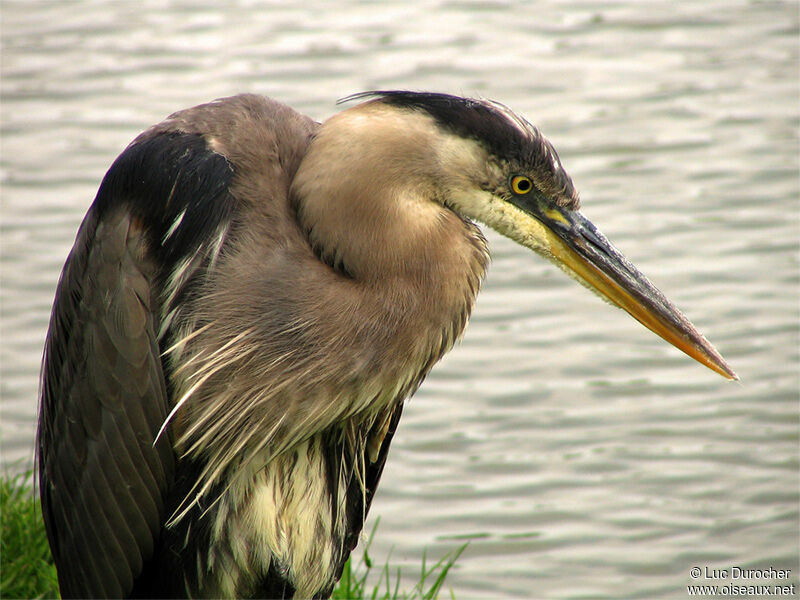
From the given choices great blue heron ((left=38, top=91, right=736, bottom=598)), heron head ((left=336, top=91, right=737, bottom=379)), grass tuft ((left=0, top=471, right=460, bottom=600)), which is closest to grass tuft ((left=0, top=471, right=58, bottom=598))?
grass tuft ((left=0, top=471, right=460, bottom=600))

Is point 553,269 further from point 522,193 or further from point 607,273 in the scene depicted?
point 522,193

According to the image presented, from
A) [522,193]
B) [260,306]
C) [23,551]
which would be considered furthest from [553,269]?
[260,306]

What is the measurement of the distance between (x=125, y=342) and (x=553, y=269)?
4.41 metres

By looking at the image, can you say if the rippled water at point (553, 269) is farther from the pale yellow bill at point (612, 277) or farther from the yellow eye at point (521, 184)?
the yellow eye at point (521, 184)

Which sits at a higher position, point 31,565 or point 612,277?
point 612,277

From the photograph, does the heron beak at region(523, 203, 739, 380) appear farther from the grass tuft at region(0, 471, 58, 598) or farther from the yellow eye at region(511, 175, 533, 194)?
the grass tuft at region(0, 471, 58, 598)

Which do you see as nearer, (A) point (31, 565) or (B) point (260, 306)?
(B) point (260, 306)

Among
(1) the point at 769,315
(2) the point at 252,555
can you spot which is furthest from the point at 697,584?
(2) the point at 252,555

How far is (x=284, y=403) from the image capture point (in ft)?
10.9

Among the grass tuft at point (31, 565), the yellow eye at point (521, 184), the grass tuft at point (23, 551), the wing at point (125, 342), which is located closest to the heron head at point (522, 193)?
the yellow eye at point (521, 184)

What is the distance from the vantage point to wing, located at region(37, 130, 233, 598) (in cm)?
335

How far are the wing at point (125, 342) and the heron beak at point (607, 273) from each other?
0.88 metres

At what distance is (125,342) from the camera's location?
3.40 meters

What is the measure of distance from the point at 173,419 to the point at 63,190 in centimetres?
494
